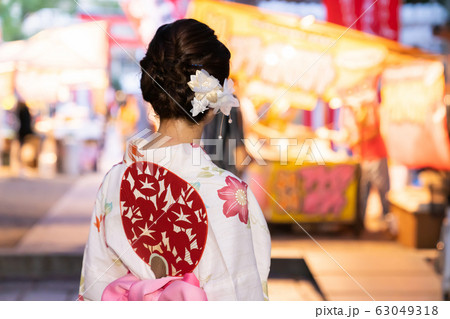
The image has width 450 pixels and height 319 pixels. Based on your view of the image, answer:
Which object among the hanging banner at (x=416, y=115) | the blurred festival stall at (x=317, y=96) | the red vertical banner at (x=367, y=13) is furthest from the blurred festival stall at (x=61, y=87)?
the hanging banner at (x=416, y=115)

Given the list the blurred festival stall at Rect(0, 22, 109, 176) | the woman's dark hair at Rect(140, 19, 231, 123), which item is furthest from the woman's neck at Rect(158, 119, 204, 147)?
the blurred festival stall at Rect(0, 22, 109, 176)

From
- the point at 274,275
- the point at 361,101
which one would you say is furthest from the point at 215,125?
the point at 361,101

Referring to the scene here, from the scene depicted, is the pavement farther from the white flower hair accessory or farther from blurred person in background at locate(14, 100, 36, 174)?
blurred person in background at locate(14, 100, 36, 174)

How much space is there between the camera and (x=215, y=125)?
10.4ft

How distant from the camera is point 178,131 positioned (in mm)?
1270

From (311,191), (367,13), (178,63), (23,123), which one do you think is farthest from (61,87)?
(178,63)

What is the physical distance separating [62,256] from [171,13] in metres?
1.90

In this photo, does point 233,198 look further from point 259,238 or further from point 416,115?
point 416,115

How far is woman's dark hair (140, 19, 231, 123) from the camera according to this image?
1218 millimetres

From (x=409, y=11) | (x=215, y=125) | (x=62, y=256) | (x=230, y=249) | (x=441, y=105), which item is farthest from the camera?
(x=409, y=11)

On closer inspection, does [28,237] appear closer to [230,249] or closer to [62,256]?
[62,256]

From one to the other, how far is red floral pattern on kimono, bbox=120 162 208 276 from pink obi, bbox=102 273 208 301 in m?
0.04

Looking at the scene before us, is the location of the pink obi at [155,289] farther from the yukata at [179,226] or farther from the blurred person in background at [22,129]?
the blurred person in background at [22,129]

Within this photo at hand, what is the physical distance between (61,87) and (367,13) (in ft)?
Answer: 15.0
